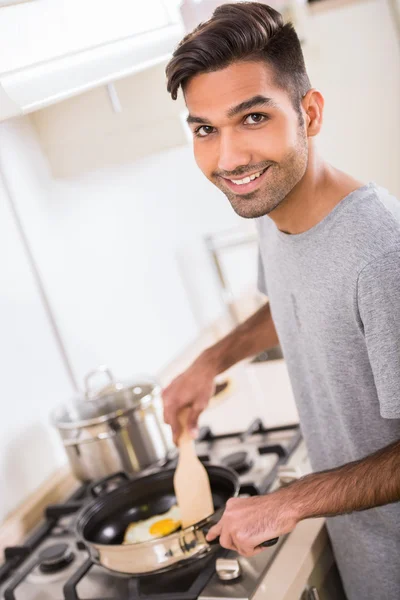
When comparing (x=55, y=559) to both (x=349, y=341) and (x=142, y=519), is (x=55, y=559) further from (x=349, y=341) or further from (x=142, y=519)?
(x=349, y=341)

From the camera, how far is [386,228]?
92 centimetres

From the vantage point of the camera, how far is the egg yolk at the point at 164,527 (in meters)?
1.22

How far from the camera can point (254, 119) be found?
99 centimetres

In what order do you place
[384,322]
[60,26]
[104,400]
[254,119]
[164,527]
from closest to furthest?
[384,322]
[254,119]
[60,26]
[164,527]
[104,400]

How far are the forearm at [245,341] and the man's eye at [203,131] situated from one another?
1.50ft

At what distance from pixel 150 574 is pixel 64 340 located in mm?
734

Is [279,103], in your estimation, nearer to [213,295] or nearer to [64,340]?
[64,340]

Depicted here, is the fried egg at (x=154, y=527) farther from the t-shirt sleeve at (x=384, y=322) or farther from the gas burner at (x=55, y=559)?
the t-shirt sleeve at (x=384, y=322)

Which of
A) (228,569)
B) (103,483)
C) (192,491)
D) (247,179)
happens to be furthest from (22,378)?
(247,179)

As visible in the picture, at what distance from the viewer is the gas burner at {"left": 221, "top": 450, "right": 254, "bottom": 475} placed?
144 centimetres

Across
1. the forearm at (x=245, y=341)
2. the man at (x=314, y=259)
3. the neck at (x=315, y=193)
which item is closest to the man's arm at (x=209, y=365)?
the forearm at (x=245, y=341)

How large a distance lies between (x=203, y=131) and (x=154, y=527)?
0.67m

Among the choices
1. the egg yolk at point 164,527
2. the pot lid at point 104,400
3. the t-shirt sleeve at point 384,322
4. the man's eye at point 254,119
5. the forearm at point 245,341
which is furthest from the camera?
the pot lid at point 104,400

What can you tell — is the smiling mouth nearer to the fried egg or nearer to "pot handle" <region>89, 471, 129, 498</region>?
the fried egg
